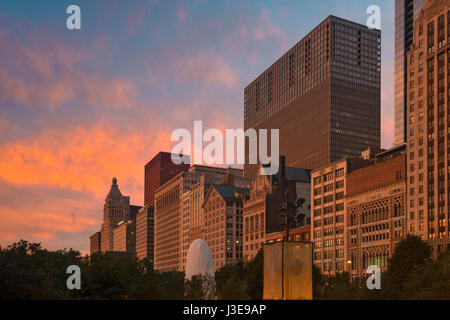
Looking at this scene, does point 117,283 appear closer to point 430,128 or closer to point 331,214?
point 430,128

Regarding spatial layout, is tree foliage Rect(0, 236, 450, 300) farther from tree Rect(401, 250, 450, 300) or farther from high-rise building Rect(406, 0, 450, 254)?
A: high-rise building Rect(406, 0, 450, 254)

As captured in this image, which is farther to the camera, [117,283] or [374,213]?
[374,213]

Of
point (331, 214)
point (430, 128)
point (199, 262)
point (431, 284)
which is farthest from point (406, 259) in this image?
point (331, 214)

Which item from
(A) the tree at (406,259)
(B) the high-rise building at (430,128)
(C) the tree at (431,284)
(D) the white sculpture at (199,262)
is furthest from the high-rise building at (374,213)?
(D) the white sculpture at (199,262)

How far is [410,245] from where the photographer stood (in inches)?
3787

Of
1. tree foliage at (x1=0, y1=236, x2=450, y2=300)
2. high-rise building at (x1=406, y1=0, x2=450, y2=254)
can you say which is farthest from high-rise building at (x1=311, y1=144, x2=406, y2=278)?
tree foliage at (x1=0, y1=236, x2=450, y2=300)

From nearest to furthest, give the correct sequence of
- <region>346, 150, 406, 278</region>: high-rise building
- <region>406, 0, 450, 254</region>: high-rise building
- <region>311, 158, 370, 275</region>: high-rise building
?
<region>406, 0, 450, 254</region>: high-rise building, <region>346, 150, 406, 278</region>: high-rise building, <region>311, 158, 370, 275</region>: high-rise building

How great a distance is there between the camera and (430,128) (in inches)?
5379

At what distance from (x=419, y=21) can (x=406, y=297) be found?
93015 mm

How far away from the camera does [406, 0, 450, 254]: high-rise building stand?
426ft

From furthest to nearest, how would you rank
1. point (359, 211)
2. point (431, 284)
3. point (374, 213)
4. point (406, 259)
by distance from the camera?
1. point (359, 211)
2. point (374, 213)
3. point (406, 259)
4. point (431, 284)

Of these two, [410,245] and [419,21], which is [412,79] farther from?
[410,245]

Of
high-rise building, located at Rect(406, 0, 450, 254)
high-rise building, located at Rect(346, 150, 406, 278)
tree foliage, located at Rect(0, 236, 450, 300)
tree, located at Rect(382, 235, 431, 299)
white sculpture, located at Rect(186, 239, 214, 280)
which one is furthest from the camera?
high-rise building, located at Rect(346, 150, 406, 278)
